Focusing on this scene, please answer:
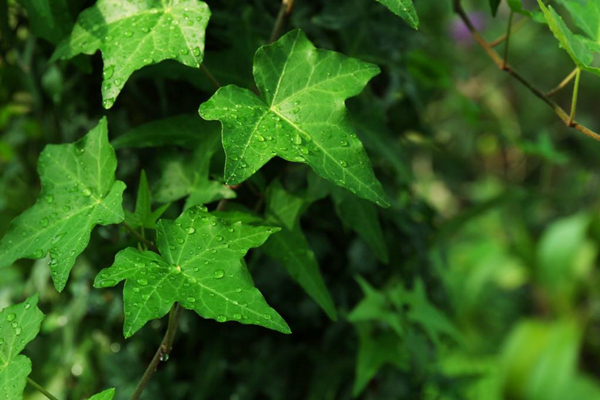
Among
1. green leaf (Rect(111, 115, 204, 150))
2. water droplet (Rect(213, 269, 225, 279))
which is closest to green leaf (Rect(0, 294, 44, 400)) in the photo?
water droplet (Rect(213, 269, 225, 279))

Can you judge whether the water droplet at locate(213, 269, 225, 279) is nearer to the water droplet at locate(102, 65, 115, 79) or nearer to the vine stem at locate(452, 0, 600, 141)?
the water droplet at locate(102, 65, 115, 79)

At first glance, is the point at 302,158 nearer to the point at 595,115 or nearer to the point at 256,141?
the point at 256,141

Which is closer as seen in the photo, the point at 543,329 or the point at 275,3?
the point at 275,3

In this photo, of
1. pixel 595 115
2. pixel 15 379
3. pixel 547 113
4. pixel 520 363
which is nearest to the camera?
pixel 15 379

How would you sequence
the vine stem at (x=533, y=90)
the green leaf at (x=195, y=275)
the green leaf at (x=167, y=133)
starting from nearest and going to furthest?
the green leaf at (x=195, y=275) < the vine stem at (x=533, y=90) < the green leaf at (x=167, y=133)

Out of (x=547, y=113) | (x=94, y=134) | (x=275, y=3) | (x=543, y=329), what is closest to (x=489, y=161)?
(x=547, y=113)

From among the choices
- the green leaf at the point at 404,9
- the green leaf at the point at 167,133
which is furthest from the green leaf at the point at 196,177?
the green leaf at the point at 404,9

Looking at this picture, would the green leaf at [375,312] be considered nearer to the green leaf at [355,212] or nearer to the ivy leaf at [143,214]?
the green leaf at [355,212]
